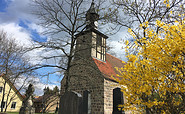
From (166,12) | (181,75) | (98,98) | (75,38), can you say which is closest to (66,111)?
(181,75)

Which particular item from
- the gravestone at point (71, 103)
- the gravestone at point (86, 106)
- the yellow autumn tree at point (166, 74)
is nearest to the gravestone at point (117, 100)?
the gravestone at point (86, 106)

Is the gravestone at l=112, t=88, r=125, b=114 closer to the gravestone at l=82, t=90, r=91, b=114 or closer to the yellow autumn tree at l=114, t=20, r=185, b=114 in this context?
the gravestone at l=82, t=90, r=91, b=114

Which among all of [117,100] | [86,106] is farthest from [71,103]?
[117,100]

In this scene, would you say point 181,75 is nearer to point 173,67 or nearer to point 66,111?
point 173,67

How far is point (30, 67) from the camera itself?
7324 mm

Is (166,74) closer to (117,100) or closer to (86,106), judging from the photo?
(86,106)

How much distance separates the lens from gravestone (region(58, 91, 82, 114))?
3.92m

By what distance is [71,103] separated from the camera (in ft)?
13.5

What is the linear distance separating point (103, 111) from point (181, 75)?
9339 mm

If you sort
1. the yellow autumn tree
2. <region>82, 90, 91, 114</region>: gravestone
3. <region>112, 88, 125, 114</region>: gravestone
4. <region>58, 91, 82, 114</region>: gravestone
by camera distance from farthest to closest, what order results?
<region>112, 88, 125, 114</region>: gravestone < <region>82, 90, 91, 114</region>: gravestone < <region>58, 91, 82, 114</region>: gravestone < the yellow autumn tree

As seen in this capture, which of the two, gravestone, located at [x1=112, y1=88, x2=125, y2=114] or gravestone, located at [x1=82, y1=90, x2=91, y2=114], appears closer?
gravestone, located at [x1=82, y1=90, x2=91, y2=114]

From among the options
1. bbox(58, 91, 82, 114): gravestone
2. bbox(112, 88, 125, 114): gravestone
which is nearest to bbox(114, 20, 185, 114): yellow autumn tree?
bbox(58, 91, 82, 114): gravestone

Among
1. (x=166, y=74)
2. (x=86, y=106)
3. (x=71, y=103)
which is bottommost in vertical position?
(x=86, y=106)

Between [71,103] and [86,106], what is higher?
[71,103]
